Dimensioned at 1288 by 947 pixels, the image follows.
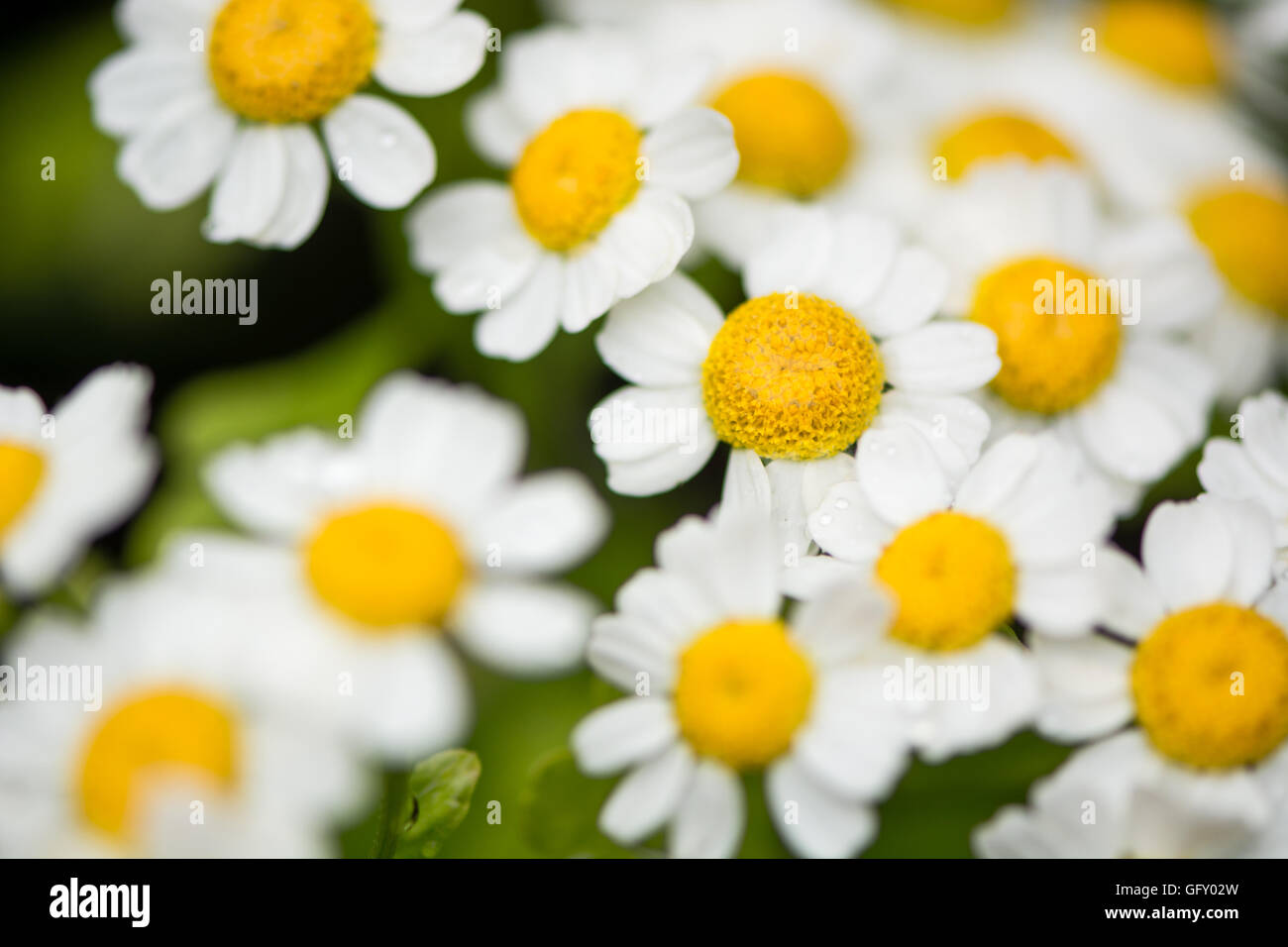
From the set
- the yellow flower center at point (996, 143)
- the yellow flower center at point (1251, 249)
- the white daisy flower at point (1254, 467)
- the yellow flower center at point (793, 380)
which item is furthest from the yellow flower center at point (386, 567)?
the yellow flower center at point (1251, 249)

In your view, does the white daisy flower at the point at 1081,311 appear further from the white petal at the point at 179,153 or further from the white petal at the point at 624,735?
Result: the white petal at the point at 179,153

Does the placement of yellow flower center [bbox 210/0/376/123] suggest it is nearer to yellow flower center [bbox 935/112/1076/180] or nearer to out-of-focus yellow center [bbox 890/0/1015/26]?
yellow flower center [bbox 935/112/1076/180]

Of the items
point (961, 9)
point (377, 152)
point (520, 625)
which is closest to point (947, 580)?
point (520, 625)

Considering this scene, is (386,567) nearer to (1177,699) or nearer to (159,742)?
(159,742)

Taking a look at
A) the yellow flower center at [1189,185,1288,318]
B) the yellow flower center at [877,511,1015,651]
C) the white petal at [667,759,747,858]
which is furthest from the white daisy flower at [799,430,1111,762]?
the yellow flower center at [1189,185,1288,318]

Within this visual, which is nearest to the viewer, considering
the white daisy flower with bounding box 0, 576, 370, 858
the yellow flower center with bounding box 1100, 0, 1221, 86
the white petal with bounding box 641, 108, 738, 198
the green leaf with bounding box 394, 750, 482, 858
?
the white daisy flower with bounding box 0, 576, 370, 858
